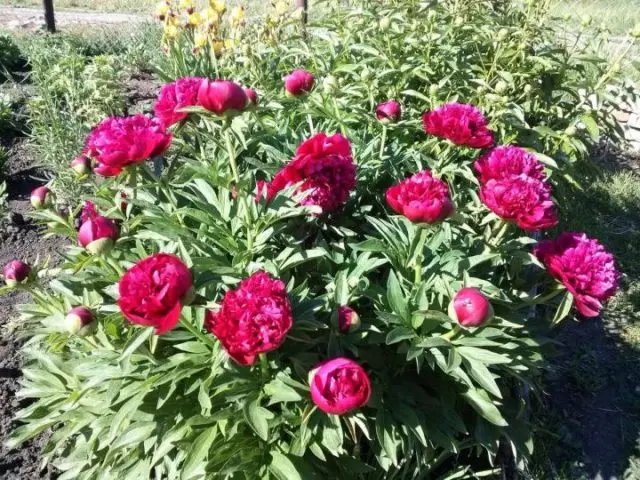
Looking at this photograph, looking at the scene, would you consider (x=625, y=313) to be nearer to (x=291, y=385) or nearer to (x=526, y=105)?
(x=526, y=105)

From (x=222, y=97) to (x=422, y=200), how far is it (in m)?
0.55

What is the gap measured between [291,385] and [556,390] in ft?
5.74

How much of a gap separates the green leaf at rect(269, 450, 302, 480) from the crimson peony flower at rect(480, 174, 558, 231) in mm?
858

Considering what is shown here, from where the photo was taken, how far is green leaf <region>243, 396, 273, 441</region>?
1.45 m

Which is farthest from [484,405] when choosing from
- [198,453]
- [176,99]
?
[176,99]

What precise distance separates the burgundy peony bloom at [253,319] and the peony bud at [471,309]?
43 cm

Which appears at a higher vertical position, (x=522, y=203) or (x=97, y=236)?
(x=522, y=203)

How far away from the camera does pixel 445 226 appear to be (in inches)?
77.2

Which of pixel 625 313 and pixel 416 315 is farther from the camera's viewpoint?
pixel 625 313

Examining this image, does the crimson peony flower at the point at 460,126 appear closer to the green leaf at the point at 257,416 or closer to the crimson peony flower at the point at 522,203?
the crimson peony flower at the point at 522,203

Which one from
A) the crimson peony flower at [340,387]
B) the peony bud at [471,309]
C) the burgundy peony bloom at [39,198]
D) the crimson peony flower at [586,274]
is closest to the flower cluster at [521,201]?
the crimson peony flower at [586,274]

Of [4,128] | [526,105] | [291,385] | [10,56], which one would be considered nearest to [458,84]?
[526,105]

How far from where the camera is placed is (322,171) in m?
1.68

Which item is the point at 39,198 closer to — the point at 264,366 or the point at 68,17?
the point at 264,366
